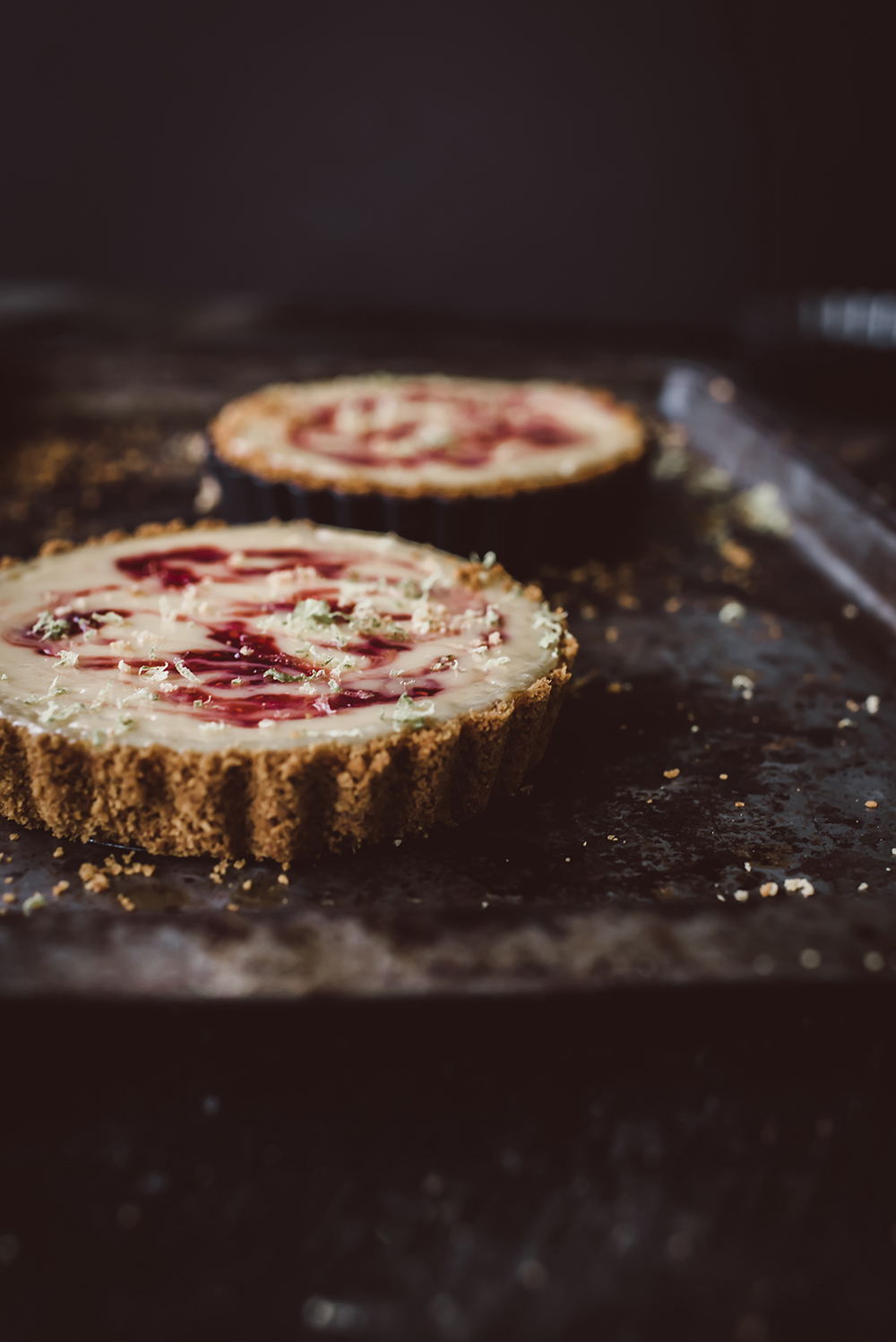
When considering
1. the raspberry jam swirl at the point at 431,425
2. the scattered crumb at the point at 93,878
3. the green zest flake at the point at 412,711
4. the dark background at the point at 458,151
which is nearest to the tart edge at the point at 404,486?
the raspberry jam swirl at the point at 431,425

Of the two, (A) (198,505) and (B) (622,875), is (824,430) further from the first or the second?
(B) (622,875)

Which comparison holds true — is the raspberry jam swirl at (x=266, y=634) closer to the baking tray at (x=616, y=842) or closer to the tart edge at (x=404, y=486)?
the baking tray at (x=616, y=842)

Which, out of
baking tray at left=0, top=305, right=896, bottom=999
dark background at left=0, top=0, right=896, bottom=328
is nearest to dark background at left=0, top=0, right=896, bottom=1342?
baking tray at left=0, top=305, right=896, bottom=999

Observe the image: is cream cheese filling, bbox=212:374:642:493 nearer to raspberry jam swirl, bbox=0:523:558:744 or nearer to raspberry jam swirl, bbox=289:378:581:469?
raspberry jam swirl, bbox=289:378:581:469

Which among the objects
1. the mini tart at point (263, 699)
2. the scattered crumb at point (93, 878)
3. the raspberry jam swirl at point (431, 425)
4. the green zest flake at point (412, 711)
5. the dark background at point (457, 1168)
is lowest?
the dark background at point (457, 1168)

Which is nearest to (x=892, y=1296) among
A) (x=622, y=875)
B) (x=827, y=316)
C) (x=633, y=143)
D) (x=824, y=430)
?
(x=622, y=875)

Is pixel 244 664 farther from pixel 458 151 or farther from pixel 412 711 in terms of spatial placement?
pixel 458 151

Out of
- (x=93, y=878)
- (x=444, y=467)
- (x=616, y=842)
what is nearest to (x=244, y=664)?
(x=93, y=878)

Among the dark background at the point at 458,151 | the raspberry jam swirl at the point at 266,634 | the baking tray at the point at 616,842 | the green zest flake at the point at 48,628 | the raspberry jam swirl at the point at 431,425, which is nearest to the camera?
the baking tray at the point at 616,842
